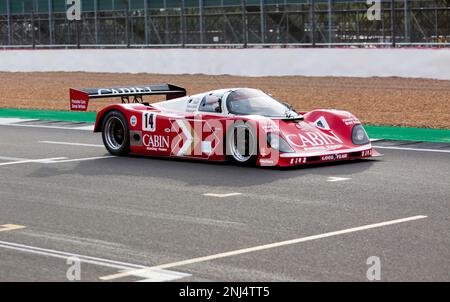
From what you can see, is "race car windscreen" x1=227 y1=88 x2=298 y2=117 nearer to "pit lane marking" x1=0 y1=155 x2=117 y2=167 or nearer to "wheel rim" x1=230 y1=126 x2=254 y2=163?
"wheel rim" x1=230 y1=126 x2=254 y2=163

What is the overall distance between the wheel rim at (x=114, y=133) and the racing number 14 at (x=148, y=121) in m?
0.63

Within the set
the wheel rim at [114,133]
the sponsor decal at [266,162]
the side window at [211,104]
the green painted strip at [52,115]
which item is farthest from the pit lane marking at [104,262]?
the green painted strip at [52,115]

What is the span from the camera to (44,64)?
1470 inches

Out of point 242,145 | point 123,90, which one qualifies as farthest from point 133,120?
point 242,145

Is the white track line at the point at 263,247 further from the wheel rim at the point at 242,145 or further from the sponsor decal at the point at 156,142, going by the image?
the sponsor decal at the point at 156,142

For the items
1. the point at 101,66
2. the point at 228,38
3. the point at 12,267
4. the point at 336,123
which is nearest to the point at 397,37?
the point at 228,38

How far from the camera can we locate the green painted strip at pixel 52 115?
22344mm

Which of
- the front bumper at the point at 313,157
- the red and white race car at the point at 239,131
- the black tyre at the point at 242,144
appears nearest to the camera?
the front bumper at the point at 313,157

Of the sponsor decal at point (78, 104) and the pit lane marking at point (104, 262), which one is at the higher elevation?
the sponsor decal at point (78, 104)

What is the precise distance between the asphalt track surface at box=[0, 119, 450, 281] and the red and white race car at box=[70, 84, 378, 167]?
202mm

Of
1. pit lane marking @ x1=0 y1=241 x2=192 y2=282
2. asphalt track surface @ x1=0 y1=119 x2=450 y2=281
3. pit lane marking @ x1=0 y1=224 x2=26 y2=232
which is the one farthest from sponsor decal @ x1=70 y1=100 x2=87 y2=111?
pit lane marking @ x1=0 y1=241 x2=192 y2=282

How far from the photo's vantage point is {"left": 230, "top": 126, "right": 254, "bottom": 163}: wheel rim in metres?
13.7

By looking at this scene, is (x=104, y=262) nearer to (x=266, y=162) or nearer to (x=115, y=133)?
(x=266, y=162)

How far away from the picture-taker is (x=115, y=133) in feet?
A: 51.9
